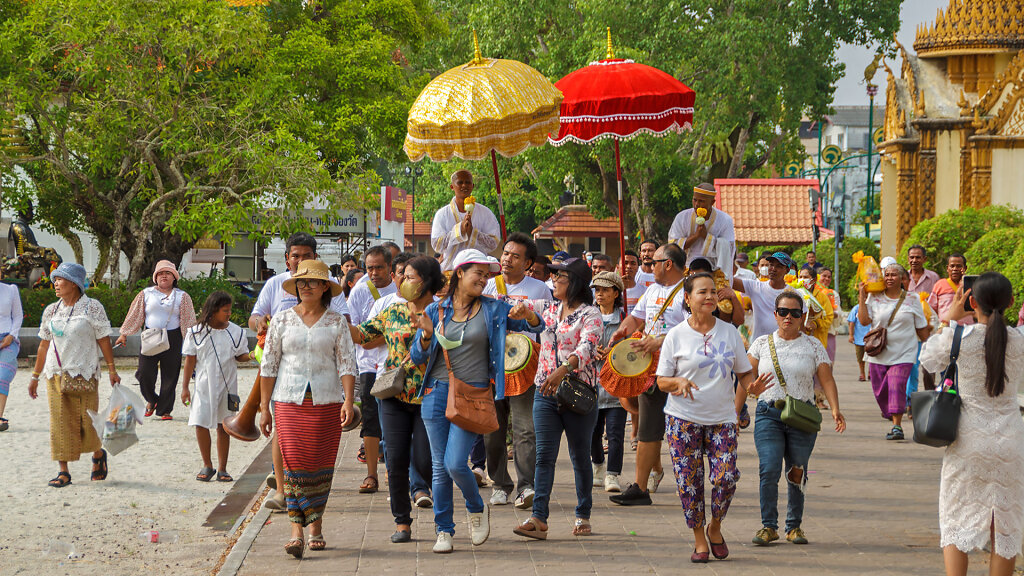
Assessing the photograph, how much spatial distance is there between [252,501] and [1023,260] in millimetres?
11862

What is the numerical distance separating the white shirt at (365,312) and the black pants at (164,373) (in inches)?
204

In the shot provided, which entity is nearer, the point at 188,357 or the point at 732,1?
the point at 188,357

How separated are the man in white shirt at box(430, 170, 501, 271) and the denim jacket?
2.64 meters

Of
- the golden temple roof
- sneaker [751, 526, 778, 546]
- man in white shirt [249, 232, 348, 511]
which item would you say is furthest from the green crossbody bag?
the golden temple roof

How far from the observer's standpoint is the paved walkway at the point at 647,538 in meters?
6.65

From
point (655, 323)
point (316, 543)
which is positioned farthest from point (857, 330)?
point (316, 543)

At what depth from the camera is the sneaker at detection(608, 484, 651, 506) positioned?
851 centimetres

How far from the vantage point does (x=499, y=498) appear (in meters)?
8.48

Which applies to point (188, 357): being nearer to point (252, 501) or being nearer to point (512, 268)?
point (252, 501)

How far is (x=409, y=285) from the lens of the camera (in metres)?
7.31

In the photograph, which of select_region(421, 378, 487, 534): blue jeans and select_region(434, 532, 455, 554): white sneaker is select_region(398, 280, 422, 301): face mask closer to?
select_region(421, 378, 487, 534): blue jeans

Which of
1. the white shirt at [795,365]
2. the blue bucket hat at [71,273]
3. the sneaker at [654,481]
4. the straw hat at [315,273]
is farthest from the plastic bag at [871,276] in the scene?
the blue bucket hat at [71,273]

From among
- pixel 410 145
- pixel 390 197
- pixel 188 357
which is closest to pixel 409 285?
pixel 410 145

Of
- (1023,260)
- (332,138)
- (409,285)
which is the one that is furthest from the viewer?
(332,138)
